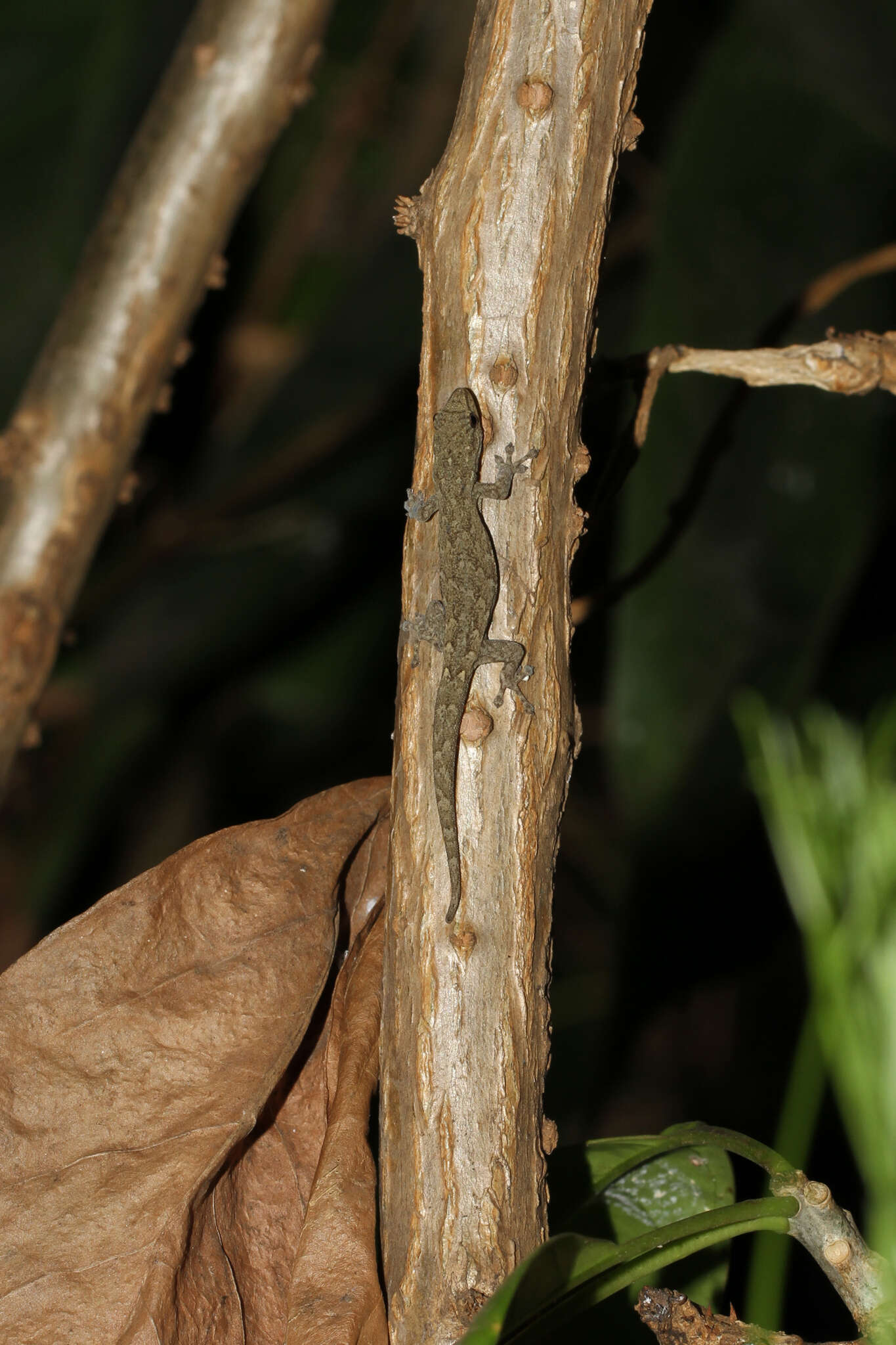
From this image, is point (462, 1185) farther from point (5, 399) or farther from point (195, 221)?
point (5, 399)

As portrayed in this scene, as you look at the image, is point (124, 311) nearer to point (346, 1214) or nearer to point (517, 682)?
point (517, 682)

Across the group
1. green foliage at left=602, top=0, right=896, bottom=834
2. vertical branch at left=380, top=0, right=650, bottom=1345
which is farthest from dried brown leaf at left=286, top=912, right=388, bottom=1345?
green foliage at left=602, top=0, right=896, bottom=834

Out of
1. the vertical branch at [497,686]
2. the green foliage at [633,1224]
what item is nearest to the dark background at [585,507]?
the vertical branch at [497,686]

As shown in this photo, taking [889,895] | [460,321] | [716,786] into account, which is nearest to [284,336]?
[716,786]

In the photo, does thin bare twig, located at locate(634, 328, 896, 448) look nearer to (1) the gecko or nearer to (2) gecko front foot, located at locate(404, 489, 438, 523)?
(1) the gecko

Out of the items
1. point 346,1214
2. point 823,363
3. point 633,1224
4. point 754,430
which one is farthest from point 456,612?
point 754,430
